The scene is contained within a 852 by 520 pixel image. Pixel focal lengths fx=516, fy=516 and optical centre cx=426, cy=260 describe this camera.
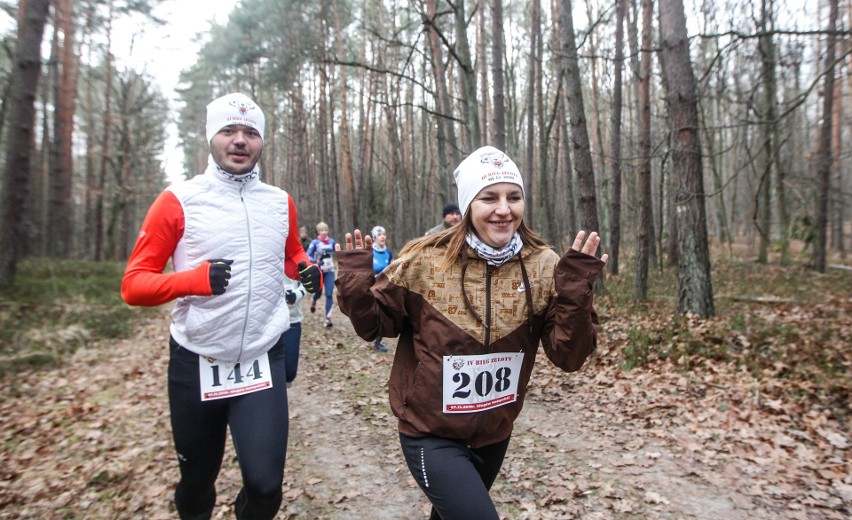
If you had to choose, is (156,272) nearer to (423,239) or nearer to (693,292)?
(423,239)

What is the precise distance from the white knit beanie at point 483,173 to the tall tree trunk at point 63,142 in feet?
53.0

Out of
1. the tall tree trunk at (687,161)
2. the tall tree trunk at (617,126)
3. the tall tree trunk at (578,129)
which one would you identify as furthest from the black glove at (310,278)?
the tall tree trunk at (617,126)

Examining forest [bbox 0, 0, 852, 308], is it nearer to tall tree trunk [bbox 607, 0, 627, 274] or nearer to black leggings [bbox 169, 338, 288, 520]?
tall tree trunk [bbox 607, 0, 627, 274]

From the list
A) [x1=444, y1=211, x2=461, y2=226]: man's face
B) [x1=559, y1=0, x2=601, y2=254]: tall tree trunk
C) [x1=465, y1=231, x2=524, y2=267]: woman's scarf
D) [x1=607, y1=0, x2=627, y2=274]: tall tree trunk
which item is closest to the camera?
[x1=465, y1=231, x2=524, y2=267]: woman's scarf

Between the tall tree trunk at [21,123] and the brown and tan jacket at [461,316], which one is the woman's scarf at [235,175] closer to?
the brown and tan jacket at [461,316]

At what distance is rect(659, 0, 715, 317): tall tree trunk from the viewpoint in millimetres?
8250

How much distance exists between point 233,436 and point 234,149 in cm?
151

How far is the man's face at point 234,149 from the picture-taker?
2777mm

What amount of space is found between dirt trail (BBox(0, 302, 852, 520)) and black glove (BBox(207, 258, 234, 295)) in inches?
90.1

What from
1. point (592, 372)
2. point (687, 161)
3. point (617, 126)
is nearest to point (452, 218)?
point (592, 372)

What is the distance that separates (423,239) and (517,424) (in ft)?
12.9

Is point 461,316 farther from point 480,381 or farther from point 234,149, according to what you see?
point 234,149

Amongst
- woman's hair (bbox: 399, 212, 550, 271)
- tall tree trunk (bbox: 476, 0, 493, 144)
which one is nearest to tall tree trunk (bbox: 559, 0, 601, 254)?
woman's hair (bbox: 399, 212, 550, 271)

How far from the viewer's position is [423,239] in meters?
2.49
